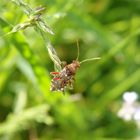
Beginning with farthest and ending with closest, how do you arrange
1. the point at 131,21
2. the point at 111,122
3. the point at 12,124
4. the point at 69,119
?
the point at 131,21 → the point at 111,122 → the point at 69,119 → the point at 12,124

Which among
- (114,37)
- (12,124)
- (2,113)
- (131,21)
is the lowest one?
(12,124)

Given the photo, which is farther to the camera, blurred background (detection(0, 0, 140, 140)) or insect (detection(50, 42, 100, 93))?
blurred background (detection(0, 0, 140, 140))

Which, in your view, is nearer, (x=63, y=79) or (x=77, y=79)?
A: (x=63, y=79)

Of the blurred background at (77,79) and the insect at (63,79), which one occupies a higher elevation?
the blurred background at (77,79)

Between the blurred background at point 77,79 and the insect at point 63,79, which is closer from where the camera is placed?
the insect at point 63,79

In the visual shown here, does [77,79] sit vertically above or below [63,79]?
above

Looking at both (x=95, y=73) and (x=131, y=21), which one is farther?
(x=131, y=21)

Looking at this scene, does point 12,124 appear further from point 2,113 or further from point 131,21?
point 131,21

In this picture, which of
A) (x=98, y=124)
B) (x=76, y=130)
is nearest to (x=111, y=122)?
(x=98, y=124)
